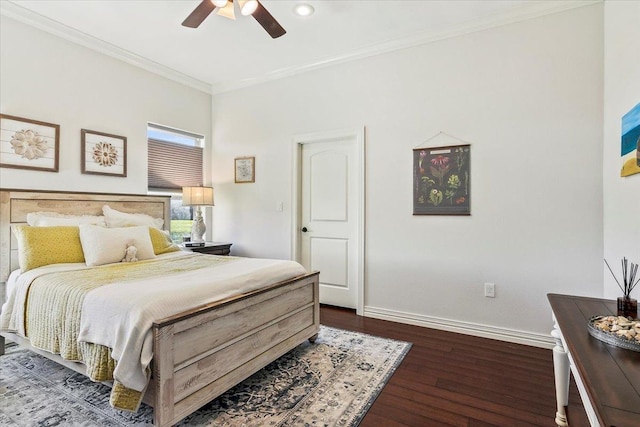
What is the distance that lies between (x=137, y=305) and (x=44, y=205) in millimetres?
2077

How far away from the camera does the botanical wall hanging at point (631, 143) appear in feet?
5.74

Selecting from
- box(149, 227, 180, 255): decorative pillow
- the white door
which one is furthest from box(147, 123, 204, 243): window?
the white door

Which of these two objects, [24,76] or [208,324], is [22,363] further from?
[24,76]

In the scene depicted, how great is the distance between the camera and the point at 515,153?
9.23ft

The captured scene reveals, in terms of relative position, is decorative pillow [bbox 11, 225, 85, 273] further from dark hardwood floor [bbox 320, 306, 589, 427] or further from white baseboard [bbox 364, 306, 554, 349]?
white baseboard [bbox 364, 306, 554, 349]

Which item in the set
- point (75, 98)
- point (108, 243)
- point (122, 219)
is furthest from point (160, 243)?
point (75, 98)

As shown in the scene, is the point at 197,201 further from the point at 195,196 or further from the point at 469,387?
the point at 469,387

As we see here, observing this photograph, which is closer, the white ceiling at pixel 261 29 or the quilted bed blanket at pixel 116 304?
the quilted bed blanket at pixel 116 304

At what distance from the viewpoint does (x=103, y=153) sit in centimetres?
340

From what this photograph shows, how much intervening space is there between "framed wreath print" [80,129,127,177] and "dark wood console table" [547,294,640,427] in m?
3.95

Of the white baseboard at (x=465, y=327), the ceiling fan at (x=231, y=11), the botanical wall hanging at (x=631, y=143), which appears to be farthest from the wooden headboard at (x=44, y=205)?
the botanical wall hanging at (x=631, y=143)

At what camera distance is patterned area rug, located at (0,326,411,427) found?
178 centimetres

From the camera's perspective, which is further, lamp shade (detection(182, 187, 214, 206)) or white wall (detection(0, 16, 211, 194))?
lamp shade (detection(182, 187, 214, 206))

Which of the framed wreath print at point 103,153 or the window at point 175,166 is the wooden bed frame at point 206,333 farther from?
the window at point 175,166
